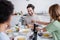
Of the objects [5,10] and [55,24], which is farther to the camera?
[55,24]

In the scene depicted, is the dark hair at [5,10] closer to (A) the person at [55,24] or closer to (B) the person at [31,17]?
(A) the person at [55,24]

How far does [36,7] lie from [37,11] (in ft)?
0.18

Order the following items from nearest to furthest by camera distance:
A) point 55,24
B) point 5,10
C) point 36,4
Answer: point 5,10 < point 55,24 < point 36,4

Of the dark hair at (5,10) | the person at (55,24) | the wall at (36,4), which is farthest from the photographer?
the wall at (36,4)

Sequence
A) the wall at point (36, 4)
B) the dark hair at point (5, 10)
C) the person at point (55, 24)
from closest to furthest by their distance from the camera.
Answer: the dark hair at point (5, 10), the person at point (55, 24), the wall at point (36, 4)

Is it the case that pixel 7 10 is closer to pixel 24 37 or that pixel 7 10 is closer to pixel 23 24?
pixel 24 37

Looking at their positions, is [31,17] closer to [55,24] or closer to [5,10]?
[55,24]

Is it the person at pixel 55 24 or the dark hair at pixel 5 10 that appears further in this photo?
the person at pixel 55 24

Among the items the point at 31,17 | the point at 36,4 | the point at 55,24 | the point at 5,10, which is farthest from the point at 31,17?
the point at 5,10

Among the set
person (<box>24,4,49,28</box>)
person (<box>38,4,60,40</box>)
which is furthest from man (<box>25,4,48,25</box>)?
person (<box>38,4,60,40</box>)

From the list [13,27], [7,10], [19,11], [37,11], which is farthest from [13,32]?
[7,10]

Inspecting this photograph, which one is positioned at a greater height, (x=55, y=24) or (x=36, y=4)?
(x=36, y=4)

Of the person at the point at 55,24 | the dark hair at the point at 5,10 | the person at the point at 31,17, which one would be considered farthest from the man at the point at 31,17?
the dark hair at the point at 5,10

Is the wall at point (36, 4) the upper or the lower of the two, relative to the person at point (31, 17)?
upper
